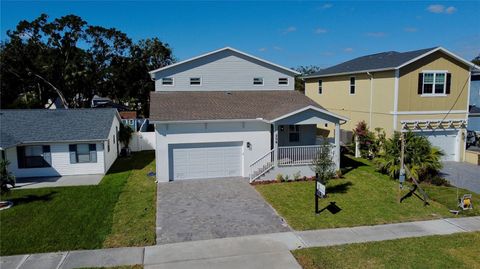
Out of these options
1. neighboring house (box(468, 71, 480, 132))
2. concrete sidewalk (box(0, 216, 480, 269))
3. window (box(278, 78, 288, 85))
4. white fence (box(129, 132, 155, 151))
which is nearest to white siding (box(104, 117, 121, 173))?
white fence (box(129, 132, 155, 151))

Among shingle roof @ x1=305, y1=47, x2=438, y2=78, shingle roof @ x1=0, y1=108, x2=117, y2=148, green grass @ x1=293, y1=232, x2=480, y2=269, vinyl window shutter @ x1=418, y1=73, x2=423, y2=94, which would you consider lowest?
green grass @ x1=293, y1=232, x2=480, y2=269

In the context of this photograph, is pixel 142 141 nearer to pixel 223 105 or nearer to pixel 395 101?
pixel 223 105

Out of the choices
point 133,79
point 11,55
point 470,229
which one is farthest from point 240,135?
point 11,55

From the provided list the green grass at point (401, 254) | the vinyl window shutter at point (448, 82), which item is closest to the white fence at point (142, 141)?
the green grass at point (401, 254)

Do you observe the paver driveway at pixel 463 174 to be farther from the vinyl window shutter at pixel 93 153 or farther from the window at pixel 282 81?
the vinyl window shutter at pixel 93 153

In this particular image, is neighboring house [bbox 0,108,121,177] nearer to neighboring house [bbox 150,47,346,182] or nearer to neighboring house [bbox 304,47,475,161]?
neighboring house [bbox 150,47,346,182]
